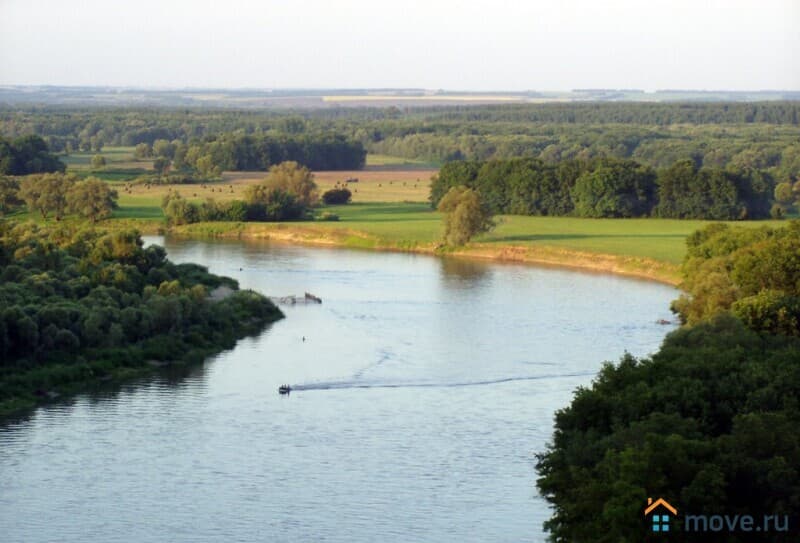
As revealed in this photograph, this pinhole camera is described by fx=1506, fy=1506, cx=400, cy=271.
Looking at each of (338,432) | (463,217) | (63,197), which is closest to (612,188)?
(463,217)

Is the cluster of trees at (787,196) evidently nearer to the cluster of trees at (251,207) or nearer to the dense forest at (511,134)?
the dense forest at (511,134)

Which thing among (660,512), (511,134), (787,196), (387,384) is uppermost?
(660,512)

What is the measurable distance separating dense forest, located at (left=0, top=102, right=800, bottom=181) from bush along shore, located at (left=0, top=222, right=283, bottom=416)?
44.7 meters

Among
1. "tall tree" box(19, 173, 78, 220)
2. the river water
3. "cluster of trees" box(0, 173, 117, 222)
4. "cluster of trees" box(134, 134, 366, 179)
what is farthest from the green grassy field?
"cluster of trees" box(134, 134, 366, 179)

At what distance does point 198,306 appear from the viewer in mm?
38125

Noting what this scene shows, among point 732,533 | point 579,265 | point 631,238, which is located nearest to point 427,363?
point 732,533

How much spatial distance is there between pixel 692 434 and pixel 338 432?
28.8ft

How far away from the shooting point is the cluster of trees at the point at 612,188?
210 feet

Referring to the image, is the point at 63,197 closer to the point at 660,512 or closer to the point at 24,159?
the point at 24,159

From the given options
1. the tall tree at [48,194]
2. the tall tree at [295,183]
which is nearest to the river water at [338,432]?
the tall tree at [48,194]

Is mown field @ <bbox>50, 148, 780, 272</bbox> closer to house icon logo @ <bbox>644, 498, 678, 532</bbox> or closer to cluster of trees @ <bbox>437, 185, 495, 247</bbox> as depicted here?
cluster of trees @ <bbox>437, 185, 495, 247</bbox>

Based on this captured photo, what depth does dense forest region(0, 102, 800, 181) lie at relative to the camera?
9775 centimetres

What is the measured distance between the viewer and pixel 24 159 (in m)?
76.3

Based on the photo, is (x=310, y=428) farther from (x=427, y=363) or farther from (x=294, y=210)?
(x=294, y=210)
